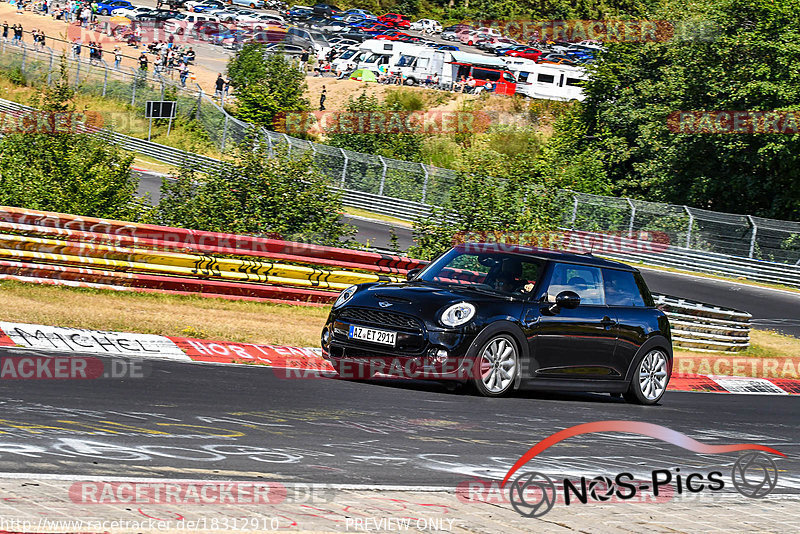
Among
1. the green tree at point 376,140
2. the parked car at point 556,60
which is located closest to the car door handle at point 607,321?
the green tree at point 376,140

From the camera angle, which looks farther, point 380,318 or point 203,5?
point 203,5

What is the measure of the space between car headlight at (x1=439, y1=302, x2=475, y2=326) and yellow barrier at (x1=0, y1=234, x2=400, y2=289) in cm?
556

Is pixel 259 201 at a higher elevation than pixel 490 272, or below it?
below

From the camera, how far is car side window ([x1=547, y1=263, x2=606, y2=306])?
35.3 feet

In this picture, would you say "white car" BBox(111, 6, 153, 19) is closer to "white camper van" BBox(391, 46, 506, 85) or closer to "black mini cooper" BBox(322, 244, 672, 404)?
"white camper van" BBox(391, 46, 506, 85)

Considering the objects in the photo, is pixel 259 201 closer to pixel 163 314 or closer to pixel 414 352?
pixel 163 314

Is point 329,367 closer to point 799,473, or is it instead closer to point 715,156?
point 799,473

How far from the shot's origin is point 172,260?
1586cm

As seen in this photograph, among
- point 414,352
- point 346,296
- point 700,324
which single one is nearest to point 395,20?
point 700,324

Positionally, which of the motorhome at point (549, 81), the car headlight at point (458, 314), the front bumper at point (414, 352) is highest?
the motorhome at point (549, 81)

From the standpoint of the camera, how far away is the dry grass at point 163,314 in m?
12.2

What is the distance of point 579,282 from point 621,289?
743 mm

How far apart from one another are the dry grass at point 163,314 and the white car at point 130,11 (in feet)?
215

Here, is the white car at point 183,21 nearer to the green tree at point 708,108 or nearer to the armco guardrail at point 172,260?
the green tree at point 708,108
